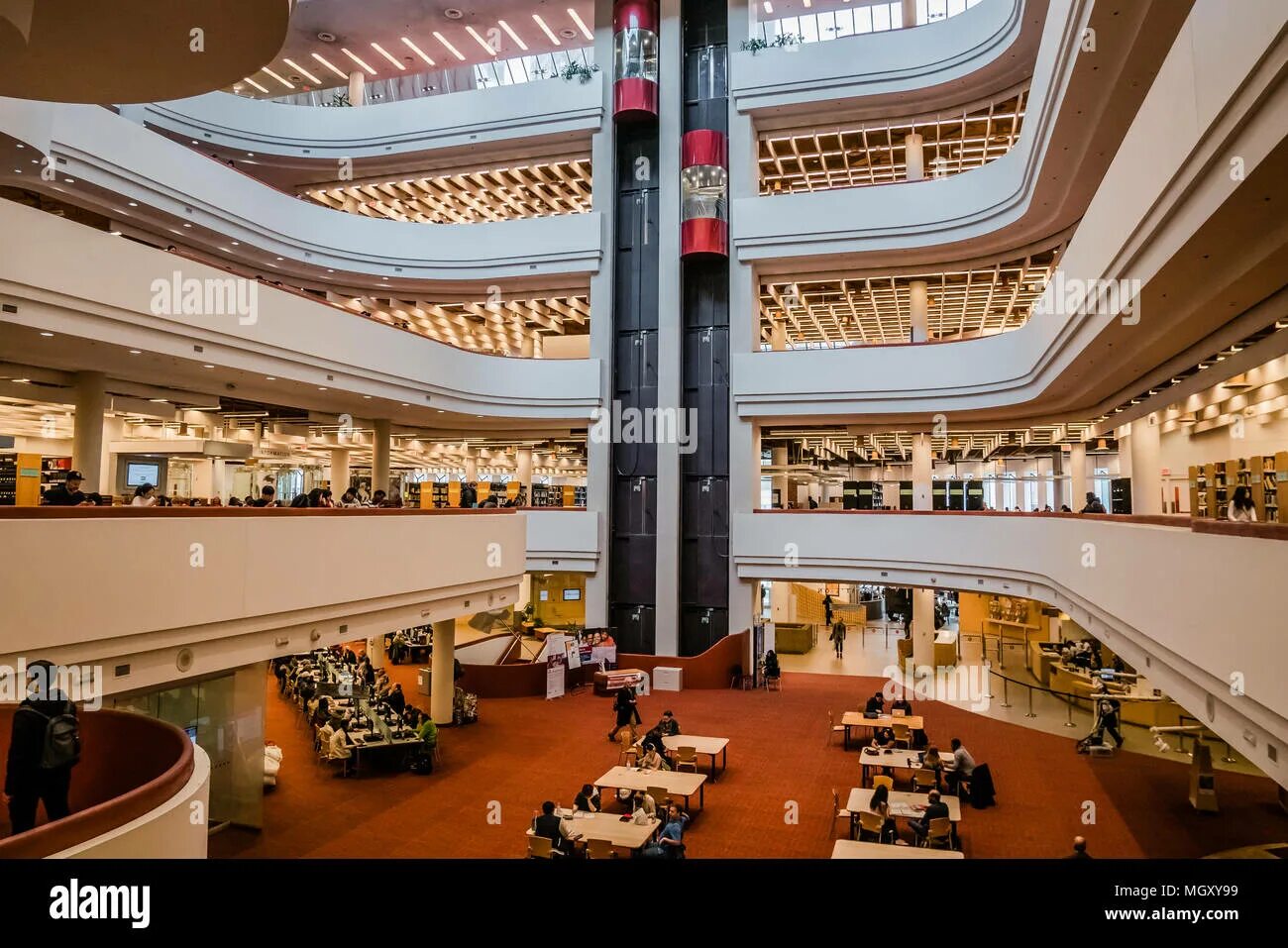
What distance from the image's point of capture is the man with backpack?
5.23m

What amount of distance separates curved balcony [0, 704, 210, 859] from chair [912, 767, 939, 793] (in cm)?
1028

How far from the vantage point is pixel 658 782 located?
474 inches

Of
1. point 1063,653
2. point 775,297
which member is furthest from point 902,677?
point 775,297

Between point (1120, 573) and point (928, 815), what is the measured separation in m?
3.95

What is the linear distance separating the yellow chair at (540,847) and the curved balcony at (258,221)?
11059 mm

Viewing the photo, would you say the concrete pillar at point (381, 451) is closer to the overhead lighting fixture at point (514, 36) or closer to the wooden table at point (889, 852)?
the overhead lighting fixture at point (514, 36)

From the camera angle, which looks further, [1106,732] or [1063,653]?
[1063,653]

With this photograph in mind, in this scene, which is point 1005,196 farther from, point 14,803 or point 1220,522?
point 14,803

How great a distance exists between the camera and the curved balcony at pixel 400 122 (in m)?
23.1

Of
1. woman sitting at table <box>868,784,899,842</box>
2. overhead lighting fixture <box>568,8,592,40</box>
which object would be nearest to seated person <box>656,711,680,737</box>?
woman sitting at table <box>868,784,899,842</box>

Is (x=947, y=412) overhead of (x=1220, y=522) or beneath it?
overhead

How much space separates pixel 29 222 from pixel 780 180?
21.8 metres

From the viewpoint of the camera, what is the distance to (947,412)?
2030 centimetres

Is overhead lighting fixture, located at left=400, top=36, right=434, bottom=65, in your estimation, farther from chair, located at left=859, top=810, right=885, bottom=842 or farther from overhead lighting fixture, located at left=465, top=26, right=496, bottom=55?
chair, located at left=859, top=810, right=885, bottom=842
